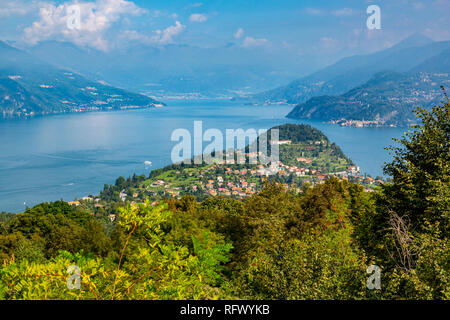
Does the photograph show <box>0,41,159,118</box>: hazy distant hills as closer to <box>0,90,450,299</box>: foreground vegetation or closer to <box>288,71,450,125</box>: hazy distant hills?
<box>288,71,450,125</box>: hazy distant hills

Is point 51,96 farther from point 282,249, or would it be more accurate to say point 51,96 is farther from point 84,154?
point 282,249

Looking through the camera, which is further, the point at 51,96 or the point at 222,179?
the point at 51,96

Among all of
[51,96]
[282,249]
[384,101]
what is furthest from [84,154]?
[51,96]

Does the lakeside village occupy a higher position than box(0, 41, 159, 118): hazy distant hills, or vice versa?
box(0, 41, 159, 118): hazy distant hills

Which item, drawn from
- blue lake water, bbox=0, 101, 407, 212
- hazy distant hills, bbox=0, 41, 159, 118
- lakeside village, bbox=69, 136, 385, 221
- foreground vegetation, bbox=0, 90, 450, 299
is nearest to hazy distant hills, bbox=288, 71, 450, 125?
blue lake water, bbox=0, 101, 407, 212
